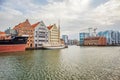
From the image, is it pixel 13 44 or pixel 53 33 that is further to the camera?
pixel 53 33

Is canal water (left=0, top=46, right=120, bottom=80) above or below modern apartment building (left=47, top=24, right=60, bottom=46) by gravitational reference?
below

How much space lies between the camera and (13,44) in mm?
62156

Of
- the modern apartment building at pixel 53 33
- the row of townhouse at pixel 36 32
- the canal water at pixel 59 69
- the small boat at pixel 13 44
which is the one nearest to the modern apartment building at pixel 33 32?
the row of townhouse at pixel 36 32

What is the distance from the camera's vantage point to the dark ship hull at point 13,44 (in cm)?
5773

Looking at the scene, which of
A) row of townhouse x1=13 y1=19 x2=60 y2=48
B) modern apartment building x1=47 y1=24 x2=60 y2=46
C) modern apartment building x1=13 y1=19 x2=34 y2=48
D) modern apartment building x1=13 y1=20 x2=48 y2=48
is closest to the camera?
modern apartment building x1=13 y1=19 x2=34 y2=48

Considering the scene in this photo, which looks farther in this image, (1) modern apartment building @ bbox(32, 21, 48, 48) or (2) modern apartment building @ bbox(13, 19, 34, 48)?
(1) modern apartment building @ bbox(32, 21, 48, 48)

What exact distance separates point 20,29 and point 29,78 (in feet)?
265

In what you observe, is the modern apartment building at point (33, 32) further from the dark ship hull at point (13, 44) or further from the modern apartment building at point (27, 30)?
the dark ship hull at point (13, 44)

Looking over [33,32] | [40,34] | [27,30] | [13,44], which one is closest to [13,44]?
[13,44]

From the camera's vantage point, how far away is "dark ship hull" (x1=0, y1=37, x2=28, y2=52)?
57734 millimetres

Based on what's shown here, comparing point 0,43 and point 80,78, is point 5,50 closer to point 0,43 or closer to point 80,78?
point 0,43

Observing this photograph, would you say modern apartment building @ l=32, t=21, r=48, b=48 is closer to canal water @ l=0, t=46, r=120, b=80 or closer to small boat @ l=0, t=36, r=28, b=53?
small boat @ l=0, t=36, r=28, b=53

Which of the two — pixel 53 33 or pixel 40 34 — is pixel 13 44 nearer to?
pixel 40 34

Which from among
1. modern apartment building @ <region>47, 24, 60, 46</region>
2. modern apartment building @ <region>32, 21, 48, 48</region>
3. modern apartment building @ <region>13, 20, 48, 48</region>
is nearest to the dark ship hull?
modern apartment building @ <region>13, 20, 48, 48</region>
